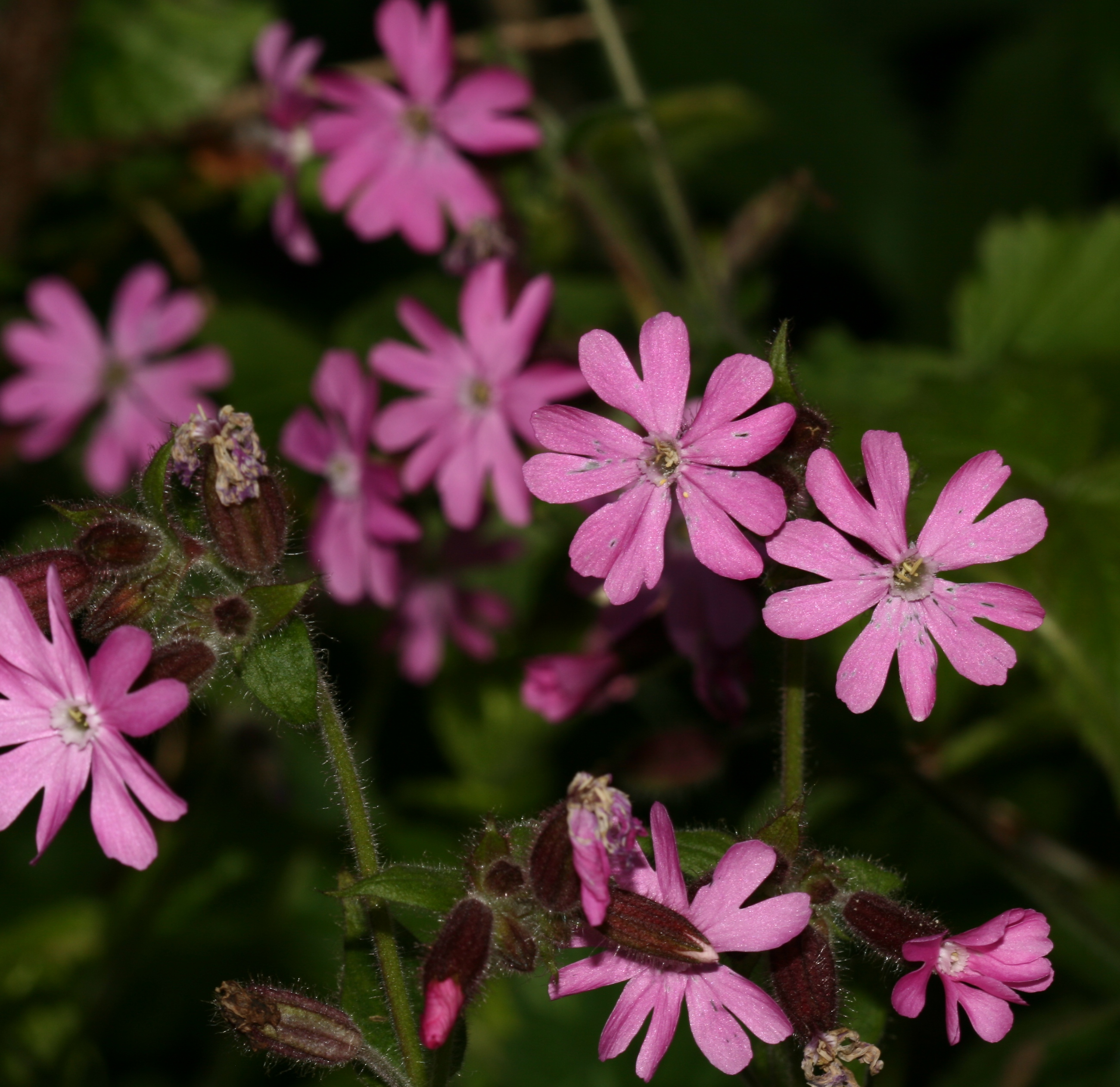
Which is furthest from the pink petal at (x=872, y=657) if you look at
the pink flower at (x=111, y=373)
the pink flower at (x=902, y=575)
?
the pink flower at (x=111, y=373)

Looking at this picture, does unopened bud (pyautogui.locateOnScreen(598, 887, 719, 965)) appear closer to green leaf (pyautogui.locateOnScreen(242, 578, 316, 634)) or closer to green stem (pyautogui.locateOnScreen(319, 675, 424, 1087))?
green stem (pyautogui.locateOnScreen(319, 675, 424, 1087))

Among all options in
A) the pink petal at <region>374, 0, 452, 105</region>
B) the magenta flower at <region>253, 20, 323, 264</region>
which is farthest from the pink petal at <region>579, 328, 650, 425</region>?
the magenta flower at <region>253, 20, 323, 264</region>

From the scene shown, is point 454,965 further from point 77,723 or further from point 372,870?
point 77,723

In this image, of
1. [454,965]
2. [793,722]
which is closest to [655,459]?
[793,722]

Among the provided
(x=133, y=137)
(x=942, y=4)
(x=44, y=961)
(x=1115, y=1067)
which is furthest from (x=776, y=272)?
(x=44, y=961)

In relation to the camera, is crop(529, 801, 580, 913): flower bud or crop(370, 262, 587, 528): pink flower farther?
crop(370, 262, 587, 528): pink flower

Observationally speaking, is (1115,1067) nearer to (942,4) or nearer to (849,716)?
(849,716)
